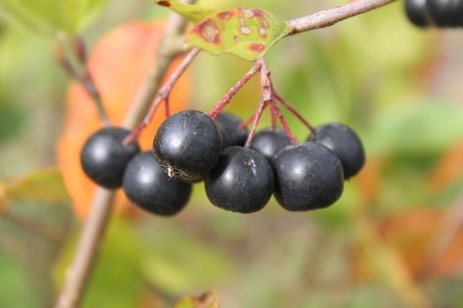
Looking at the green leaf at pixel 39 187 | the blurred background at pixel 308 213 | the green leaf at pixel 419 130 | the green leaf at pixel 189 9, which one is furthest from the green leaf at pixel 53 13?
the green leaf at pixel 419 130

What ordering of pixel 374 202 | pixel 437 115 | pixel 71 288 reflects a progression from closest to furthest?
1. pixel 71 288
2. pixel 437 115
3. pixel 374 202

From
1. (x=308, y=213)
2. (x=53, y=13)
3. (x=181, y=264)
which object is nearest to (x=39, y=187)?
(x=53, y=13)

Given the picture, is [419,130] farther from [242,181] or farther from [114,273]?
[242,181]

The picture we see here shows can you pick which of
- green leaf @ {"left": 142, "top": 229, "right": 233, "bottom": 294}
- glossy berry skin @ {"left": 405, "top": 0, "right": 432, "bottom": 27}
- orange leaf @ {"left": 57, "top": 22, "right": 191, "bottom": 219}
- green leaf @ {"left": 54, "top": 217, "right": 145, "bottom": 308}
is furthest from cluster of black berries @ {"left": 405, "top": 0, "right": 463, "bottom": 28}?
green leaf @ {"left": 142, "top": 229, "right": 233, "bottom": 294}

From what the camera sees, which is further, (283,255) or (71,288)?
(283,255)

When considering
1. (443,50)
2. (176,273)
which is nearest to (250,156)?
(176,273)

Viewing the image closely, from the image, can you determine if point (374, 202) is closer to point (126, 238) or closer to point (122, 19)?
point (126, 238)
